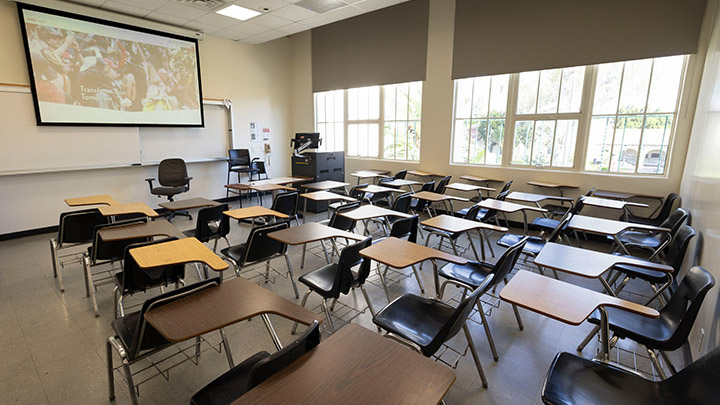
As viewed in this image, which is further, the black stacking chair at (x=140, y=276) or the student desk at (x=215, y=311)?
the black stacking chair at (x=140, y=276)

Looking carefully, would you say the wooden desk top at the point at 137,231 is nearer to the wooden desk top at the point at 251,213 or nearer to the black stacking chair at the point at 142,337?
the wooden desk top at the point at 251,213

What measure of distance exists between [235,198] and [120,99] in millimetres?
2842

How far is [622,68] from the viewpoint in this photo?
4.67 metres

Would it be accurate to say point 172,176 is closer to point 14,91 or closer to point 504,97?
point 14,91

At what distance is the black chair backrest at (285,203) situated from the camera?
13.7 ft

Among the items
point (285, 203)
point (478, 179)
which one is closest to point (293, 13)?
point (285, 203)

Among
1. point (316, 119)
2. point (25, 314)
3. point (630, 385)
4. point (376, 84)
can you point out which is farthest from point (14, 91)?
point (630, 385)

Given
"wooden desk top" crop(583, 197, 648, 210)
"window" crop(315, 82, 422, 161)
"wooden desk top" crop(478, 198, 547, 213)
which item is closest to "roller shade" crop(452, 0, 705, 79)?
"window" crop(315, 82, 422, 161)

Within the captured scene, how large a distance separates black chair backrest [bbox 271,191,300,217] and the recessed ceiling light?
335 centimetres

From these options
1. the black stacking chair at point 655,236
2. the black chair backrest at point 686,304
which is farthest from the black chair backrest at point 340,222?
the black stacking chair at point 655,236

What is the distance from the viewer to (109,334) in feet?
8.42

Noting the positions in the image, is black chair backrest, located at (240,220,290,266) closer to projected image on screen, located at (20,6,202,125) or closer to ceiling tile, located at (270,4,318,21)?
ceiling tile, located at (270,4,318,21)

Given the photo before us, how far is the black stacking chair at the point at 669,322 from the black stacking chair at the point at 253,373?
5.90 ft

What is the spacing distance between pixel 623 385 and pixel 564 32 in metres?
5.11
